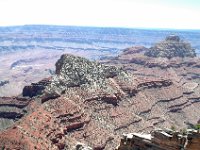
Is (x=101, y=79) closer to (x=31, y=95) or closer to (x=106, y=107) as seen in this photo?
(x=106, y=107)

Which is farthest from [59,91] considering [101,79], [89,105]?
[101,79]

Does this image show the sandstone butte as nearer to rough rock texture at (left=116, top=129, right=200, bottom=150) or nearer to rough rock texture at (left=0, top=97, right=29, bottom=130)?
rough rock texture at (left=0, top=97, right=29, bottom=130)

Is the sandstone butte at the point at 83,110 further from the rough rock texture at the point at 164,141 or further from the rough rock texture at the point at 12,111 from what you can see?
the rough rock texture at the point at 164,141

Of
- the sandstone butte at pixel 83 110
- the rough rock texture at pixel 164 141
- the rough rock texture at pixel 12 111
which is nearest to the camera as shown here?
the rough rock texture at pixel 164 141

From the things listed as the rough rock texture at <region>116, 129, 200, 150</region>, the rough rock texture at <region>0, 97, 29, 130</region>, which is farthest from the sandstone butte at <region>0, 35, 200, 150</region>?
the rough rock texture at <region>116, 129, 200, 150</region>

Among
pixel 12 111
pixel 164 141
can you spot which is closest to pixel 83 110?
pixel 12 111

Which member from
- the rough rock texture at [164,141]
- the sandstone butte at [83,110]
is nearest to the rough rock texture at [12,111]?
the sandstone butte at [83,110]

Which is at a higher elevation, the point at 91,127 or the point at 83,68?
the point at 83,68

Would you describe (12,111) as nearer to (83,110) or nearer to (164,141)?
(83,110)
